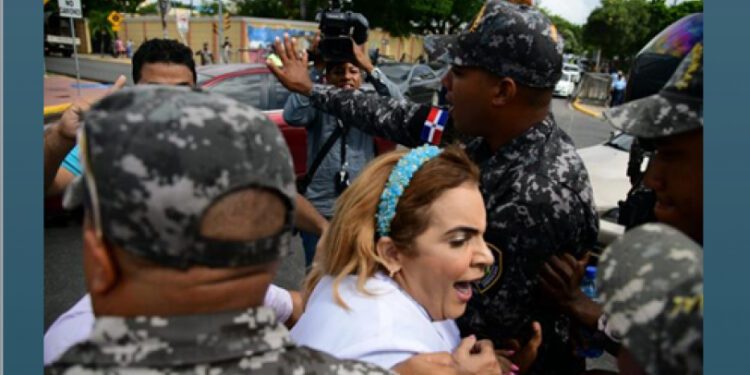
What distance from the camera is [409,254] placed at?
5.21 feet

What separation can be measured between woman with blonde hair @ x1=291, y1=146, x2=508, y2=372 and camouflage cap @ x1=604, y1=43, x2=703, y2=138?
1.60 feet

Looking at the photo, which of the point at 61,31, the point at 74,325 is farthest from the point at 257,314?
the point at 61,31

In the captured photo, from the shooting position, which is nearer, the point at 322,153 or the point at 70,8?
the point at 322,153

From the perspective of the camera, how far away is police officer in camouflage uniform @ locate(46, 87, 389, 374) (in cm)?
83

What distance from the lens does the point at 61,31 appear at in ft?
97.1

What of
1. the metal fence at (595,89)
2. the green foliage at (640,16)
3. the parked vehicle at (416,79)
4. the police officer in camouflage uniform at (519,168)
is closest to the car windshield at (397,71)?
the parked vehicle at (416,79)

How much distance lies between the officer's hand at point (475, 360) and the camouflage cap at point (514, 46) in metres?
0.76

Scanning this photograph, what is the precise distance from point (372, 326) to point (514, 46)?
869mm

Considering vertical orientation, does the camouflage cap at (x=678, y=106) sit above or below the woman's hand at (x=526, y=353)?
above

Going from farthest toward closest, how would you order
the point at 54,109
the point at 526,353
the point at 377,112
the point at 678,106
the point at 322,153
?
the point at 54,109 → the point at 322,153 → the point at 377,112 → the point at 526,353 → the point at 678,106

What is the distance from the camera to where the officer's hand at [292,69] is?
2320mm

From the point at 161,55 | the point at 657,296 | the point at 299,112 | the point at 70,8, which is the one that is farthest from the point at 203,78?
the point at 657,296

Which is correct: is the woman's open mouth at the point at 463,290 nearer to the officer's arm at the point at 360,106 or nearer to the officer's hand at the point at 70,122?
the officer's arm at the point at 360,106

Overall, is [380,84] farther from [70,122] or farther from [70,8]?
[70,8]
